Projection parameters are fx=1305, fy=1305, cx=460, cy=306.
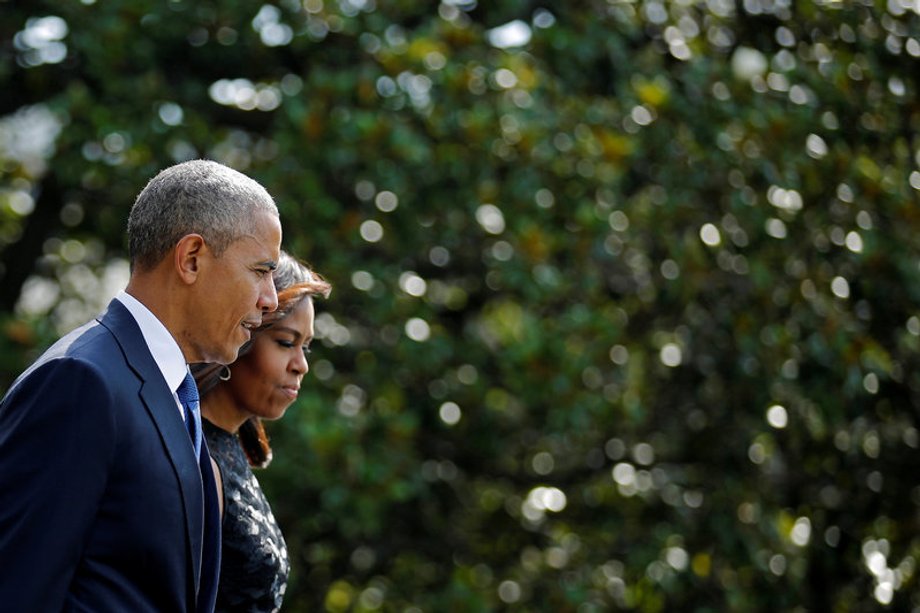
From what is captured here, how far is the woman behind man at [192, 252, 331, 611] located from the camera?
2.74 metres

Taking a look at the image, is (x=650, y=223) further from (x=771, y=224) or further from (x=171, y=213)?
(x=171, y=213)

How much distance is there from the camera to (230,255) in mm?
2205

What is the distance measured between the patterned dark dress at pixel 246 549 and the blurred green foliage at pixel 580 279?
2.57 m

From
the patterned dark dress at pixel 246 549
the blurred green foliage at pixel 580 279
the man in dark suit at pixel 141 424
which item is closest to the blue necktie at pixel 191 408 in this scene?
the man in dark suit at pixel 141 424

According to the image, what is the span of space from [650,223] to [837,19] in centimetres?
138

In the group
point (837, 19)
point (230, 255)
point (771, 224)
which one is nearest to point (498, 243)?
point (771, 224)

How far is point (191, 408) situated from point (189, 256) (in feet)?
0.96

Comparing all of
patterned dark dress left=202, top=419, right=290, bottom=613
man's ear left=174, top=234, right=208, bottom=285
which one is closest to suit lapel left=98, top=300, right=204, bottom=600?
man's ear left=174, top=234, right=208, bottom=285

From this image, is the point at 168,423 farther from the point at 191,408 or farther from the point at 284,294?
the point at 284,294

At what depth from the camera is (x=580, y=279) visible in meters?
5.98

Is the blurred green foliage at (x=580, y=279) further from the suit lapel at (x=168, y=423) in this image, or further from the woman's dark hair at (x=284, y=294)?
the suit lapel at (x=168, y=423)

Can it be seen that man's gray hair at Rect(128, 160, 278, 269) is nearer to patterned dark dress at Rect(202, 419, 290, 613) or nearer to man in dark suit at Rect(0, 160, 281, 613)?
man in dark suit at Rect(0, 160, 281, 613)

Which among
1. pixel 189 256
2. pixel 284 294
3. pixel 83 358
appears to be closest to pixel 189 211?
pixel 189 256

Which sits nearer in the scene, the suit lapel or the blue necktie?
the suit lapel
